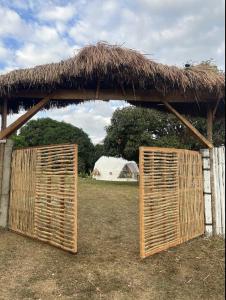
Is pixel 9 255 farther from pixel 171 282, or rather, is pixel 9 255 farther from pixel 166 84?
pixel 166 84

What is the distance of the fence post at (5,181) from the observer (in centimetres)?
673

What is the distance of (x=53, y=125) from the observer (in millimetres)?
36875

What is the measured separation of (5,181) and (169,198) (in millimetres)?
3626

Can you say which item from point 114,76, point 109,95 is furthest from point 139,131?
point 114,76

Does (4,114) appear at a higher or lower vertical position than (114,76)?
lower

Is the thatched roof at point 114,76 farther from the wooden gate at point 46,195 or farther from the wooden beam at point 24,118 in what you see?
the wooden gate at point 46,195

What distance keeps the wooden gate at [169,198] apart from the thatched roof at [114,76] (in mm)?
1313

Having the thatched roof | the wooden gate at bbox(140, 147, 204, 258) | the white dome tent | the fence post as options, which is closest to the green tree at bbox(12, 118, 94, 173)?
the white dome tent

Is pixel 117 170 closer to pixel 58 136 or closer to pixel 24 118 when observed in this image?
pixel 58 136

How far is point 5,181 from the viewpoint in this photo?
268 inches

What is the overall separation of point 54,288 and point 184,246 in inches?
101

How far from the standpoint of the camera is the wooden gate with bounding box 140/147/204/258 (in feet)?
16.3

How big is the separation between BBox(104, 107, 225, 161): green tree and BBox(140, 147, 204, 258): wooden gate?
11581 millimetres

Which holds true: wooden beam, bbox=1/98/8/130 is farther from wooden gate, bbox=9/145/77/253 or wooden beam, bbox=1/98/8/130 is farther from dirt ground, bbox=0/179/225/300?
dirt ground, bbox=0/179/225/300
